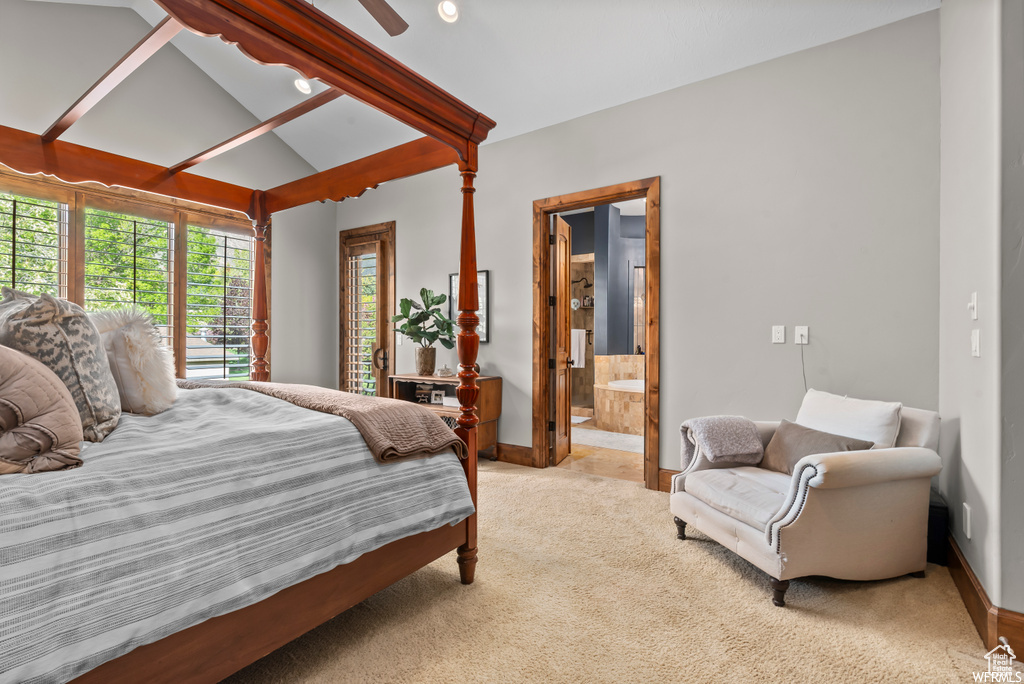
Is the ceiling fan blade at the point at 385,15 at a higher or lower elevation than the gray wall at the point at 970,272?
higher

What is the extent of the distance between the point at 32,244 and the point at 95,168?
1224 mm

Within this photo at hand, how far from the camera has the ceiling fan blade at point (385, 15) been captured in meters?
2.10

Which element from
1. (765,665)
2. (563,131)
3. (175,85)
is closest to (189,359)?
(175,85)

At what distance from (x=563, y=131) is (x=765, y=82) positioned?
57.1 inches

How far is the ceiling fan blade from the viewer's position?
210 cm

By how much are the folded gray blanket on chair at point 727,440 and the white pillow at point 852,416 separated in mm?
315

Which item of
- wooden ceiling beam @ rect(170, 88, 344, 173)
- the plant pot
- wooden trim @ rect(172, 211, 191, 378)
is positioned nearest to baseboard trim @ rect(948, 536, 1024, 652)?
wooden ceiling beam @ rect(170, 88, 344, 173)

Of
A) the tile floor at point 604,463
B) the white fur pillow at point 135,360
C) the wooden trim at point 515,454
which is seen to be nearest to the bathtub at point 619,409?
the tile floor at point 604,463

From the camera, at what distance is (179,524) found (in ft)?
4.04

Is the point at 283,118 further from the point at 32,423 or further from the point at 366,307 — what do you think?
the point at 366,307

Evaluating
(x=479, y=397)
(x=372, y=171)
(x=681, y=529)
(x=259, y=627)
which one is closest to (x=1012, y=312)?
(x=681, y=529)

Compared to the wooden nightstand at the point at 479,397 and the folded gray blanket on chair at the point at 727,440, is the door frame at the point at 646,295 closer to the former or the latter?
the wooden nightstand at the point at 479,397

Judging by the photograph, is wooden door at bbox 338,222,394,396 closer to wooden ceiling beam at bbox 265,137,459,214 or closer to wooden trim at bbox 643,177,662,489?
wooden ceiling beam at bbox 265,137,459,214

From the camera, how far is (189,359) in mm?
4246
